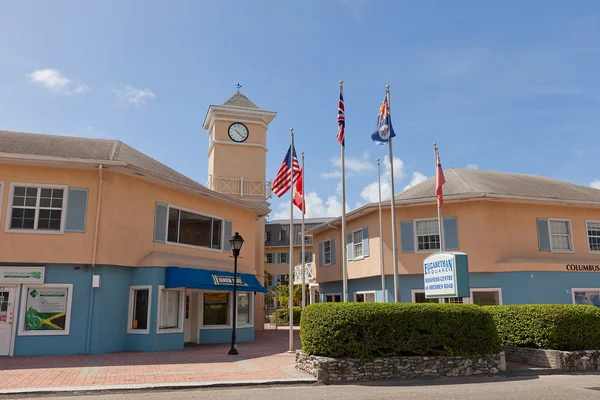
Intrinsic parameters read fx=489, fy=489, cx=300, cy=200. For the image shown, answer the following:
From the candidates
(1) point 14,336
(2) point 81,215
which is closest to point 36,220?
(2) point 81,215

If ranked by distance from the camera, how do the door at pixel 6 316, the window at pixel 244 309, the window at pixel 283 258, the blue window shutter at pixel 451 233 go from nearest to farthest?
the door at pixel 6 316 → the blue window shutter at pixel 451 233 → the window at pixel 244 309 → the window at pixel 283 258

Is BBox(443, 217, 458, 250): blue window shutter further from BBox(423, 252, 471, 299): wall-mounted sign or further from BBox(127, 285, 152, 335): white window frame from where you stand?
BBox(127, 285, 152, 335): white window frame

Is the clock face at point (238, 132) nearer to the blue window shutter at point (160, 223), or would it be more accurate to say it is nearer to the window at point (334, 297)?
the window at point (334, 297)

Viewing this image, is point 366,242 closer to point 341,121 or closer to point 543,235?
point 543,235

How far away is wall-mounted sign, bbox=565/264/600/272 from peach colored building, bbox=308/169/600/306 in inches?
1.7

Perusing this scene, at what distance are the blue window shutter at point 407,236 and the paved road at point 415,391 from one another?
9.70 meters

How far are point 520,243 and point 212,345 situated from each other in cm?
1348

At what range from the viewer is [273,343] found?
20.7 m

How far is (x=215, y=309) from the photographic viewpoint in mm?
20266

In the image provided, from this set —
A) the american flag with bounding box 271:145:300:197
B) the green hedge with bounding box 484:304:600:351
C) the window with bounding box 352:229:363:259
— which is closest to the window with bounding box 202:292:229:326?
the american flag with bounding box 271:145:300:197

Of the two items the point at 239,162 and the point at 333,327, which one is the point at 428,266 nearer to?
the point at 333,327

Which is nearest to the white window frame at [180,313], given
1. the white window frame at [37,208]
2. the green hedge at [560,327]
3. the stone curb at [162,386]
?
the white window frame at [37,208]

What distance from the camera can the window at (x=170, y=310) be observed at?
17031 mm

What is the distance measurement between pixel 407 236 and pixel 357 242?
3.77 m
